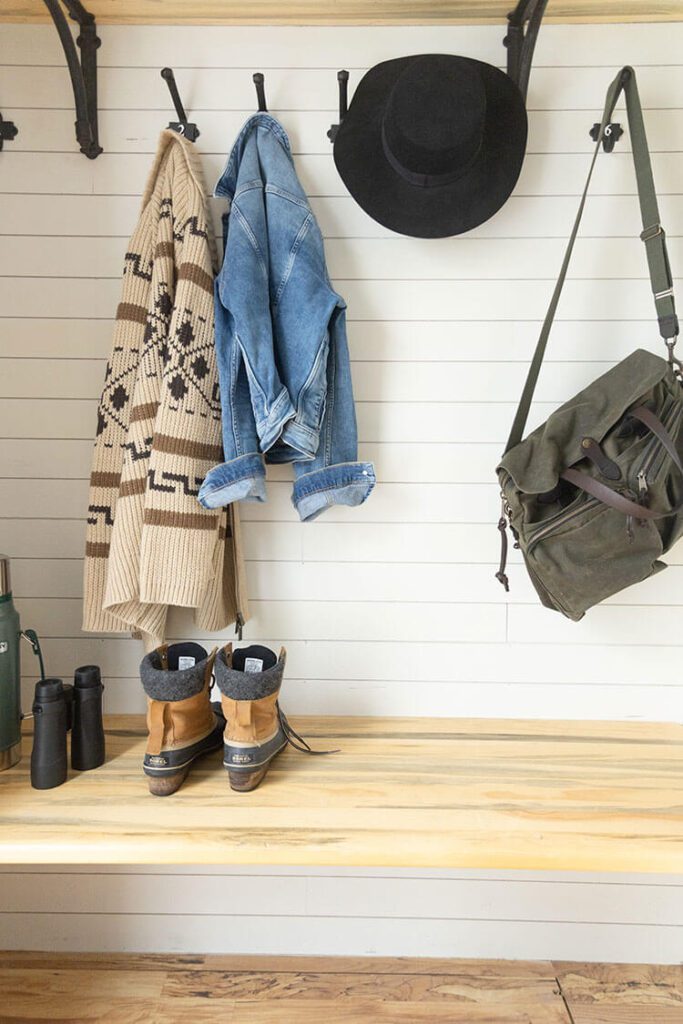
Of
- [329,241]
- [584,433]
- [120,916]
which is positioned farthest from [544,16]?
Answer: [120,916]

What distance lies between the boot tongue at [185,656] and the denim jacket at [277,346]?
266 mm

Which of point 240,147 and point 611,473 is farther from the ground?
point 240,147

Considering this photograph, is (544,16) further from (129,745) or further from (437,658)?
(129,745)

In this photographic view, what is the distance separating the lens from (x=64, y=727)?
1.18m

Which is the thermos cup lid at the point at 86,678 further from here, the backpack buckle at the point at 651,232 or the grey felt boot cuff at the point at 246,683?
the backpack buckle at the point at 651,232

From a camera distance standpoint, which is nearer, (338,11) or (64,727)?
(64,727)

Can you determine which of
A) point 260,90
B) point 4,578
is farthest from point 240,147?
point 4,578

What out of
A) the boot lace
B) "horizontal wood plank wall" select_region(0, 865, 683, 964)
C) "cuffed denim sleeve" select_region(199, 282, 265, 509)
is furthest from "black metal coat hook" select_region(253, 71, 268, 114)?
"horizontal wood plank wall" select_region(0, 865, 683, 964)

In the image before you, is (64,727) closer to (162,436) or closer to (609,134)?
(162,436)

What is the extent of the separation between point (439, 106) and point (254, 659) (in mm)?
1025

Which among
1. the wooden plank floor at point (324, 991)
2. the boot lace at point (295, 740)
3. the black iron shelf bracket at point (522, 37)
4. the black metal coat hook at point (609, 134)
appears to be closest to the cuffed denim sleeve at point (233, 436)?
the boot lace at point (295, 740)

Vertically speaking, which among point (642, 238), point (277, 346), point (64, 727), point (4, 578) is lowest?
point (64, 727)

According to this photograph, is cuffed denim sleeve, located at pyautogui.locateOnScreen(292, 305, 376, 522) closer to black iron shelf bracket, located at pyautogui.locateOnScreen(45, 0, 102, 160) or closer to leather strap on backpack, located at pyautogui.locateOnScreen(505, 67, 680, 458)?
leather strap on backpack, located at pyautogui.locateOnScreen(505, 67, 680, 458)

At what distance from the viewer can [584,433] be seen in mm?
1199
